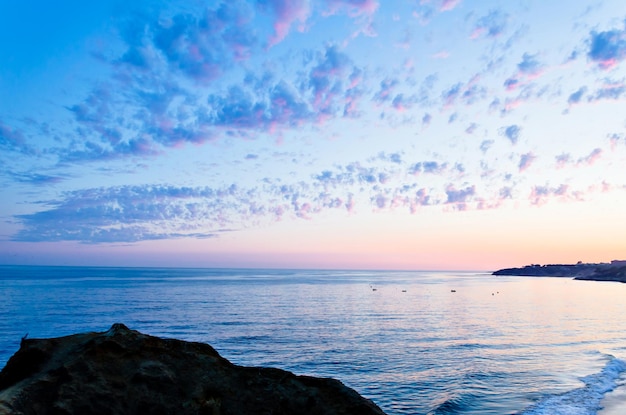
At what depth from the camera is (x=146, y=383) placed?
851cm

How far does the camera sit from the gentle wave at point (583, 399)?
20891 millimetres

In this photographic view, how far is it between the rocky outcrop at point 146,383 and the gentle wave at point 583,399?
1680 centimetres

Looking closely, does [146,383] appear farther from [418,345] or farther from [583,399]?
[418,345]

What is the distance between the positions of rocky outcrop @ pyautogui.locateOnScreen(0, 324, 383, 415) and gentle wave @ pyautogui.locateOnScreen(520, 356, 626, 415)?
55.1 feet

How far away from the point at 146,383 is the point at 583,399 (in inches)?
939

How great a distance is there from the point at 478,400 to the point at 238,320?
128 ft

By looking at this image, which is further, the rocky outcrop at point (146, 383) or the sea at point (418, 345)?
the sea at point (418, 345)

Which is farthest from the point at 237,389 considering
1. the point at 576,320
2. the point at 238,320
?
the point at 576,320

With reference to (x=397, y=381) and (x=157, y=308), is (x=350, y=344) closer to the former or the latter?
(x=397, y=381)

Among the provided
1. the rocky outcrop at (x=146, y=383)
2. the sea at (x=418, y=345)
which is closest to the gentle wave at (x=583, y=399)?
the sea at (x=418, y=345)

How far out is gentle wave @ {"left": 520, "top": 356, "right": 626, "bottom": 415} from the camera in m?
20.9

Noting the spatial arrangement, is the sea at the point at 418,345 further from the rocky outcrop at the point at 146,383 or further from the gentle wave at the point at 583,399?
the rocky outcrop at the point at 146,383

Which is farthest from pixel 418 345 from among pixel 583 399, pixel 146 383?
pixel 146 383

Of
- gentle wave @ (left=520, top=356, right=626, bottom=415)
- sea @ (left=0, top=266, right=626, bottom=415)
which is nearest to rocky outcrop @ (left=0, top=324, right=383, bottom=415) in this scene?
sea @ (left=0, top=266, right=626, bottom=415)
